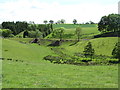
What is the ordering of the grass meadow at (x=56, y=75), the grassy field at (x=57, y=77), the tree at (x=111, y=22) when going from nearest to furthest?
the grassy field at (x=57, y=77), the grass meadow at (x=56, y=75), the tree at (x=111, y=22)

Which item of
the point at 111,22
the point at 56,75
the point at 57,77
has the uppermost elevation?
the point at 111,22

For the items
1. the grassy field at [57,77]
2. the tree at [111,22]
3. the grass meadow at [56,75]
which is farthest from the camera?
the tree at [111,22]

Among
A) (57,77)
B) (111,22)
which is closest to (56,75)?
(57,77)

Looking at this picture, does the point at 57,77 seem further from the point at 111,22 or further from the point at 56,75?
the point at 111,22

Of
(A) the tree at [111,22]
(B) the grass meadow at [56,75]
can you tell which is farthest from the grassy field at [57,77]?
(A) the tree at [111,22]

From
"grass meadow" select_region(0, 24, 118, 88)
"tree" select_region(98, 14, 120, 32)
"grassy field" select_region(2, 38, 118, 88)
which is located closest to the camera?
"grassy field" select_region(2, 38, 118, 88)

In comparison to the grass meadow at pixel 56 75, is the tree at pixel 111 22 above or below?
above

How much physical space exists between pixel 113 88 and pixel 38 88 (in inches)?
275

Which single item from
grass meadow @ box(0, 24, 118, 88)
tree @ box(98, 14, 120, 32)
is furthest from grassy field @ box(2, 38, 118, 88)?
tree @ box(98, 14, 120, 32)

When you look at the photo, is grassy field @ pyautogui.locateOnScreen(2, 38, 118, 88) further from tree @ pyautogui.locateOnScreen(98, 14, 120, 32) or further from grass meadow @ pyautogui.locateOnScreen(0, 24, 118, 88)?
tree @ pyautogui.locateOnScreen(98, 14, 120, 32)

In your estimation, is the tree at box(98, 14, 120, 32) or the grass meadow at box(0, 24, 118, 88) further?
the tree at box(98, 14, 120, 32)

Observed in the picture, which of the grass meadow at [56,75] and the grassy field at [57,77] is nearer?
the grassy field at [57,77]

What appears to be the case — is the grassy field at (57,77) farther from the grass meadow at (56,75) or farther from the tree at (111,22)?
the tree at (111,22)

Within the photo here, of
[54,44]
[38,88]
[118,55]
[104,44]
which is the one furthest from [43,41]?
[38,88]
